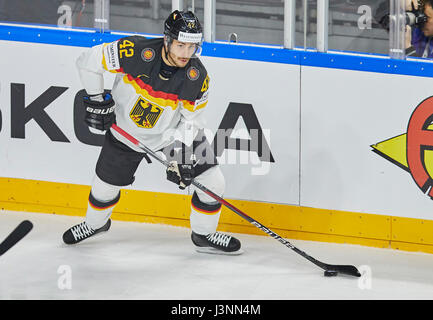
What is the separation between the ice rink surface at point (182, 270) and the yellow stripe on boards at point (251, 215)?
0.18 ft

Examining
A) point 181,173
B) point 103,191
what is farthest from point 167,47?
Result: point 103,191

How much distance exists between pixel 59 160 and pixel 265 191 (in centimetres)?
115

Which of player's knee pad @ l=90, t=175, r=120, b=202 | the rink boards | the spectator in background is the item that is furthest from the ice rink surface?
the spectator in background

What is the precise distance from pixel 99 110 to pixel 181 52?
18.4 inches

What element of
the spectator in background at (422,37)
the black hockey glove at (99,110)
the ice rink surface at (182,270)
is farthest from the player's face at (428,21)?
the black hockey glove at (99,110)

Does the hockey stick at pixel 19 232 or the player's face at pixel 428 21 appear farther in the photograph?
the player's face at pixel 428 21

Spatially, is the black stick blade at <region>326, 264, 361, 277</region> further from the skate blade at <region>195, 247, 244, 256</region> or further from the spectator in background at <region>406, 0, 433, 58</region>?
the spectator in background at <region>406, 0, 433, 58</region>

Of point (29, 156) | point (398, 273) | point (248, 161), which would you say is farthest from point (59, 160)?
point (398, 273)

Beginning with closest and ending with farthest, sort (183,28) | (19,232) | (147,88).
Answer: (19,232)
(183,28)
(147,88)

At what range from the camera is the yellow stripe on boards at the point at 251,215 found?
5.75 m

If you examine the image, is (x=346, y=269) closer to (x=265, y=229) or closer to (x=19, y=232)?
(x=265, y=229)

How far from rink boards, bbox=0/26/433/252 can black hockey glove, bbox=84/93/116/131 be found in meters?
0.75

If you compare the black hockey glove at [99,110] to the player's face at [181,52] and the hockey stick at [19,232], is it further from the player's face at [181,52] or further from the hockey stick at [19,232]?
the hockey stick at [19,232]

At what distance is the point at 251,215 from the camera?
6.04 meters
